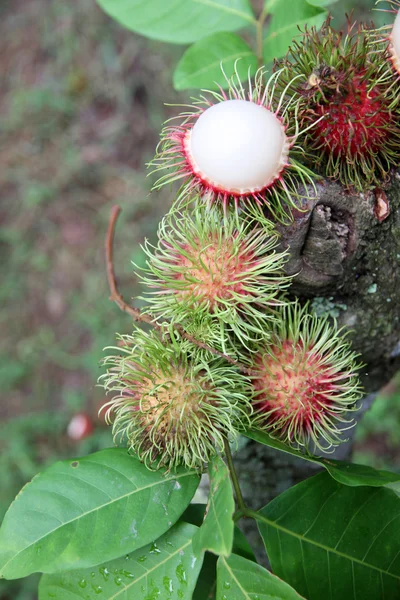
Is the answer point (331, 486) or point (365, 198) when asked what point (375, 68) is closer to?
point (365, 198)

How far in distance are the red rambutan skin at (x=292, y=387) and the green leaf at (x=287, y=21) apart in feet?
2.44

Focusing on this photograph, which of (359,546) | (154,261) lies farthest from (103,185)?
(359,546)

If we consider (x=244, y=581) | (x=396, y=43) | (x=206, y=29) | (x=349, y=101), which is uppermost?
(x=206, y=29)

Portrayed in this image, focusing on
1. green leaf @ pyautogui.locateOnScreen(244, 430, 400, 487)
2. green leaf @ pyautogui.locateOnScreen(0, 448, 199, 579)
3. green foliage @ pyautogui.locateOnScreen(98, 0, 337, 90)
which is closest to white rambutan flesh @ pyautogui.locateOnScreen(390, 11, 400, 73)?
green foliage @ pyautogui.locateOnScreen(98, 0, 337, 90)

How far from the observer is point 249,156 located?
1158mm

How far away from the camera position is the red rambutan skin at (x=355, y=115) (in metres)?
1.16

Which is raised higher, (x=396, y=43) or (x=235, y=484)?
(x=396, y=43)

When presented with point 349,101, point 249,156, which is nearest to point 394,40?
point 349,101

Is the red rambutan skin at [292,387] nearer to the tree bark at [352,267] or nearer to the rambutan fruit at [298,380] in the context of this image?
the rambutan fruit at [298,380]

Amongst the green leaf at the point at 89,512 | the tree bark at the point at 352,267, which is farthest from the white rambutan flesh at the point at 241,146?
the green leaf at the point at 89,512

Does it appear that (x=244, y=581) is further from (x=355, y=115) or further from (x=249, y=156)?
(x=355, y=115)

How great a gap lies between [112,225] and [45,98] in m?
2.89

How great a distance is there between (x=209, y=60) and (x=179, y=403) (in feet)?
2.95

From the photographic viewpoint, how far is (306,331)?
51.3 inches
